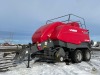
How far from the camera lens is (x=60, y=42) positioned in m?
15.5

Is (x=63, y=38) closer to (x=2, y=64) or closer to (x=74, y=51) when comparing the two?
(x=74, y=51)

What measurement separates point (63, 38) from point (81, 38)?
1950 mm

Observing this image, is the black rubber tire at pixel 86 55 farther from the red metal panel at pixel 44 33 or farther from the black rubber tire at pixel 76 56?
the red metal panel at pixel 44 33

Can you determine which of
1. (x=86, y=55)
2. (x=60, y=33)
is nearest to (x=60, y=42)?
(x=60, y=33)

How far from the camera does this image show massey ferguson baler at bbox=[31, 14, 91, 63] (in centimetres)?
1502

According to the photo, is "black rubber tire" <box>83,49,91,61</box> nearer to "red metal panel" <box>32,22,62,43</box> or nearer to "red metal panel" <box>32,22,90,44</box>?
"red metal panel" <box>32,22,90,44</box>

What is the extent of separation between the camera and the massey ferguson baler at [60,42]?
49.3 feet

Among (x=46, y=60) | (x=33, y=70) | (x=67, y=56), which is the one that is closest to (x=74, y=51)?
(x=67, y=56)

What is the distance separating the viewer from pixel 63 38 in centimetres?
1560

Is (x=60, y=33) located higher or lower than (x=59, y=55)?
higher

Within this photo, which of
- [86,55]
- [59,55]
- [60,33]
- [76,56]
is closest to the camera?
[59,55]

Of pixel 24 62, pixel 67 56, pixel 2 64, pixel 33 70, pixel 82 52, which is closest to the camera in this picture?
pixel 33 70

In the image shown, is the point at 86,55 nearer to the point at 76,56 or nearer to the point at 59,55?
the point at 76,56

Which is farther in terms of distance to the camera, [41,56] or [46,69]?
[41,56]
